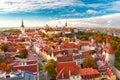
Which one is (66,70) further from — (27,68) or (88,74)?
(27,68)

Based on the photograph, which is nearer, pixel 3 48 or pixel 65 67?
pixel 65 67

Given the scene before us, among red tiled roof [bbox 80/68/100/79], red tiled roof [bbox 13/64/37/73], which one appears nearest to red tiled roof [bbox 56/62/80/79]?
red tiled roof [bbox 80/68/100/79]

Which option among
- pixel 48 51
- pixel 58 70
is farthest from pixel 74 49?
pixel 58 70

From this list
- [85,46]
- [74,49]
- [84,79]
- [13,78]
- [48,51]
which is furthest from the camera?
[85,46]

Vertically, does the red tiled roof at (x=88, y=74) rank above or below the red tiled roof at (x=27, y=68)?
below

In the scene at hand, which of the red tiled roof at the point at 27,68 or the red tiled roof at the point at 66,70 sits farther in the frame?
the red tiled roof at the point at 27,68

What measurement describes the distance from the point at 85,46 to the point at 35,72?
12.7 metres

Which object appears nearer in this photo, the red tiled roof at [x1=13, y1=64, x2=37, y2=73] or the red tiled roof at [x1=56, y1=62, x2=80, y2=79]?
the red tiled roof at [x1=56, y1=62, x2=80, y2=79]

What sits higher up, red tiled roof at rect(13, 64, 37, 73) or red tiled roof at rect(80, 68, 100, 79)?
red tiled roof at rect(13, 64, 37, 73)

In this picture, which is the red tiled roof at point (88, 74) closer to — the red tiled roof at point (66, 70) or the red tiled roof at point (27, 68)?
the red tiled roof at point (66, 70)

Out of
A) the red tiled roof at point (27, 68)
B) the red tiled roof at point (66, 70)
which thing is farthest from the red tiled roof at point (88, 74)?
the red tiled roof at point (27, 68)

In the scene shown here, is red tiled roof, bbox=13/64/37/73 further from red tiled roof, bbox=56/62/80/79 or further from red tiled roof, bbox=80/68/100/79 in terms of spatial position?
red tiled roof, bbox=80/68/100/79

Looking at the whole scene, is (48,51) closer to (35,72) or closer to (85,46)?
(85,46)

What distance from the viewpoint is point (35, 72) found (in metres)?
13.3
